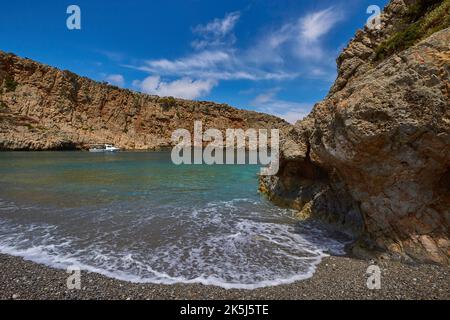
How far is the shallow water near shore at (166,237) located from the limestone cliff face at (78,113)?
76.7m

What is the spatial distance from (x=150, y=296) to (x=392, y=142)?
7195mm

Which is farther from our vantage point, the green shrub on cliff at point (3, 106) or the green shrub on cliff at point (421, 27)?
the green shrub on cliff at point (3, 106)

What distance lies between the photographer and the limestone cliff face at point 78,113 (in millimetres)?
83250

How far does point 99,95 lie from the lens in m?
107

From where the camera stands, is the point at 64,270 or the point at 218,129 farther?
the point at 218,129

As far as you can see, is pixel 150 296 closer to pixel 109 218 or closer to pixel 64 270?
pixel 64 270

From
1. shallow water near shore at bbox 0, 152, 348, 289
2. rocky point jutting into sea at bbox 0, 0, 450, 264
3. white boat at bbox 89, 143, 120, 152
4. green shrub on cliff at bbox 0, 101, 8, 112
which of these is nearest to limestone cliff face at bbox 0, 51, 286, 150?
green shrub on cliff at bbox 0, 101, 8, 112

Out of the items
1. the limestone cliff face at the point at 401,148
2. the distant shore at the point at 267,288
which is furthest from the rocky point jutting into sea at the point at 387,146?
the distant shore at the point at 267,288

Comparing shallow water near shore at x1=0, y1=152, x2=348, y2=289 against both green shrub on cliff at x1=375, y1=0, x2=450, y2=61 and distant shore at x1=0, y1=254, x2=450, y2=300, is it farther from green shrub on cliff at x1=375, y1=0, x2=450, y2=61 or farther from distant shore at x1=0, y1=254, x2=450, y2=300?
green shrub on cliff at x1=375, y1=0, x2=450, y2=61

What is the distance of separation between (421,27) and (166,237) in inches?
484

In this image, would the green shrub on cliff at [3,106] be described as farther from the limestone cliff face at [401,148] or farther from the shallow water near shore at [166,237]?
the limestone cliff face at [401,148]

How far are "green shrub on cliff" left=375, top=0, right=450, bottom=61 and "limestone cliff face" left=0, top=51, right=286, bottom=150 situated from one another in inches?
3554
